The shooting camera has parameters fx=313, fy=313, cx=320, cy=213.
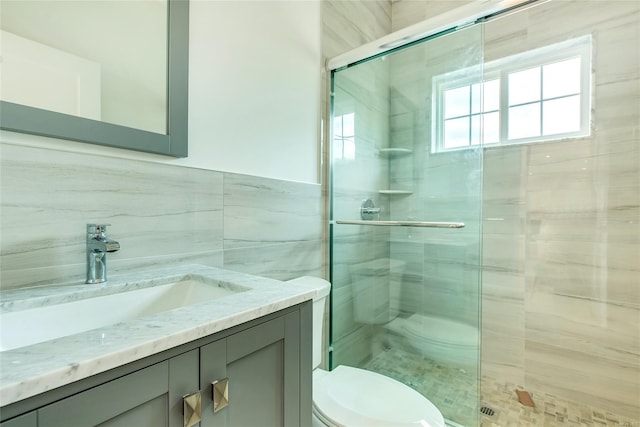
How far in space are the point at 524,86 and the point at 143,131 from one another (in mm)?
2188

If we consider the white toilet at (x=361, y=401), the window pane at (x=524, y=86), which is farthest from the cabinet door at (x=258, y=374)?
the window pane at (x=524, y=86)

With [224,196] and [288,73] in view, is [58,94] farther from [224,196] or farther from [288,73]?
[288,73]

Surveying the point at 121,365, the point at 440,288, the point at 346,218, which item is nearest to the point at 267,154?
the point at 346,218

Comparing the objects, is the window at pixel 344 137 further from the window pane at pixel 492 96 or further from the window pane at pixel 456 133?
the window pane at pixel 492 96

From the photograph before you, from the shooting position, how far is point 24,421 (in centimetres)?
37

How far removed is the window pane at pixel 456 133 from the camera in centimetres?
156

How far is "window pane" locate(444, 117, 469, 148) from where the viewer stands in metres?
1.56

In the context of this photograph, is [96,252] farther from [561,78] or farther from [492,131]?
[561,78]

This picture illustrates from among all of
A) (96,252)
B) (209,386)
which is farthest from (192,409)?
(96,252)

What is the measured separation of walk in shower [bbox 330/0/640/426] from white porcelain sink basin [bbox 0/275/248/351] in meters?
0.99

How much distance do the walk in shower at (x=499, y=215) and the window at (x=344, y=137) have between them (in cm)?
1

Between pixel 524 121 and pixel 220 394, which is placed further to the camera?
pixel 524 121

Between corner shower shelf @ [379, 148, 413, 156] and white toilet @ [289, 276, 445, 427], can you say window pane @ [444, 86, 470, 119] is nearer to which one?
corner shower shelf @ [379, 148, 413, 156]

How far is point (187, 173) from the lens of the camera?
3.51 ft
